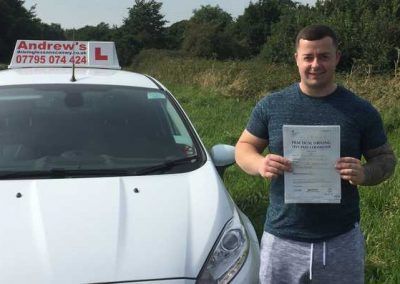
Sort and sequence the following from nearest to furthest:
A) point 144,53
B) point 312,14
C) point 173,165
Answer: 1. point 173,165
2. point 312,14
3. point 144,53

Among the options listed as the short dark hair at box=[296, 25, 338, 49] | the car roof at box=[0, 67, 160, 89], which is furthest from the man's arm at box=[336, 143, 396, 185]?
the car roof at box=[0, 67, 160, 89]

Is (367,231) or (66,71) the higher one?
→ (66,71)

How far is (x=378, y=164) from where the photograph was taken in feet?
7.41

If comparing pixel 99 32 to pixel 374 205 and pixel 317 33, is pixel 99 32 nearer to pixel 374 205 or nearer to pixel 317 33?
pixel 374 205

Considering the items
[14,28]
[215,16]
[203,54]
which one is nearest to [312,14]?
[203,54]

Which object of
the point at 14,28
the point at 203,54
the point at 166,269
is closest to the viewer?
the point at 166,269

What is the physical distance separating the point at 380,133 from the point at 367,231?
6.07 ft

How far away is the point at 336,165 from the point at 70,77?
7.43 ft

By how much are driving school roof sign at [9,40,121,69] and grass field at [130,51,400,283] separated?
1.72 meters

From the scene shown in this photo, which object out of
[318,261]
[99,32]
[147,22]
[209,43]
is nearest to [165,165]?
[318,261]

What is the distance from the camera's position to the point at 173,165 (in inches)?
119

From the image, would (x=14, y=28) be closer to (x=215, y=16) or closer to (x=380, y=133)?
(x=215, y=16)

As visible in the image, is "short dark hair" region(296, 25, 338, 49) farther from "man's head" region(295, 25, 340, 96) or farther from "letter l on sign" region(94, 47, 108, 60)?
"letter l on sign" region(94, 47, 108, 60)

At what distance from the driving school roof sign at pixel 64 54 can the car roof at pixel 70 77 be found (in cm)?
105
